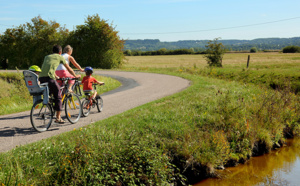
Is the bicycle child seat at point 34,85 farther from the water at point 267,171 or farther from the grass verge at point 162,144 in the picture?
the water at point 267,171

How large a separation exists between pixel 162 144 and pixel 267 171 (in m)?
3.54

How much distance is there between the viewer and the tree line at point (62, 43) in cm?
3609

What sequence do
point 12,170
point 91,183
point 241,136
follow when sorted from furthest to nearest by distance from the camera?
point 241,136 < point 91,183 < point 12,170

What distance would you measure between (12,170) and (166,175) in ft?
10.6

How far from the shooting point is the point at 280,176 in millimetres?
8125

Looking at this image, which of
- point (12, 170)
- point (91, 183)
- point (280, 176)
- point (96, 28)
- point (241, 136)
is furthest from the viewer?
point (96, 28)

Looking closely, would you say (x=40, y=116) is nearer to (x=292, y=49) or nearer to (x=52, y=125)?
(x=52, y=125)

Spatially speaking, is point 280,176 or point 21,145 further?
point 280,176

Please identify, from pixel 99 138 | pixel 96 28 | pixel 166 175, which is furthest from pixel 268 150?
pixel 96 28

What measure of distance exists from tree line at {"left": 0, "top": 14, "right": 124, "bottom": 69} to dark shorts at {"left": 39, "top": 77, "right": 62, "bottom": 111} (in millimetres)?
28769

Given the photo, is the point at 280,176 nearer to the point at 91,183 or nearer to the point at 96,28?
the point at 91,183

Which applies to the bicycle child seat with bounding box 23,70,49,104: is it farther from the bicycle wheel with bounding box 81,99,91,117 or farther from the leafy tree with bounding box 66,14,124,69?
the leafy tree with bounding box 66,14,124,69

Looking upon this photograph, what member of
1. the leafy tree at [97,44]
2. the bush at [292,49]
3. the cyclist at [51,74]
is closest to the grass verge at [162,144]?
the cyclist at [51,74]

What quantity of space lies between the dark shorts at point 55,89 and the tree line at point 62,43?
2877 cm
